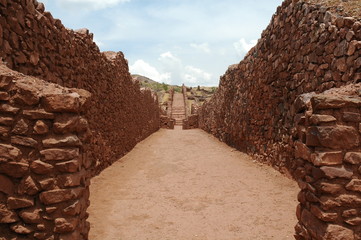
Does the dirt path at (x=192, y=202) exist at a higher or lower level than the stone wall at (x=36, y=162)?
→ lower

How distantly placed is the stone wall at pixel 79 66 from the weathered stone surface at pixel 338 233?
4.46m

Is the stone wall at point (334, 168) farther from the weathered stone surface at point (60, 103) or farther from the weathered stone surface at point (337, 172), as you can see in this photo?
the weathered stone surface at point (60, 103)

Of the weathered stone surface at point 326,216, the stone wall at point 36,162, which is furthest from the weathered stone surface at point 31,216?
the weathered stone surface at point 326,216

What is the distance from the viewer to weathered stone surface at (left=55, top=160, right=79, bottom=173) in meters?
3.01

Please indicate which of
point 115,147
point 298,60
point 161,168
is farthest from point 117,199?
point 298,60

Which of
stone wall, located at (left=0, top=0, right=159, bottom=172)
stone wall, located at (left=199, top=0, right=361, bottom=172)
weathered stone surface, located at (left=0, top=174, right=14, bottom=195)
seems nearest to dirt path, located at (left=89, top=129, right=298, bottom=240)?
stone wall, located at (left=199, top=0, right=361, bottom=172)

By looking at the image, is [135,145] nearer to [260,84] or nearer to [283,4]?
[260,84]

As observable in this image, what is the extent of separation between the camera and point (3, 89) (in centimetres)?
292

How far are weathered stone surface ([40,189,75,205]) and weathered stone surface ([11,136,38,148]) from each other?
0.53 meters

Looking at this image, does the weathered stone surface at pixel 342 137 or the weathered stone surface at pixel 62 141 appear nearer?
the weathered stone surface at pixel 62 141

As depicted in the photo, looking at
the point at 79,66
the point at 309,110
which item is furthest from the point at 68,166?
the point at 79,66

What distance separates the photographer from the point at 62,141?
3.04 metres

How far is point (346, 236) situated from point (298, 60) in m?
4.68

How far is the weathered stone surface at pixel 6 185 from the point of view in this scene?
289cm
